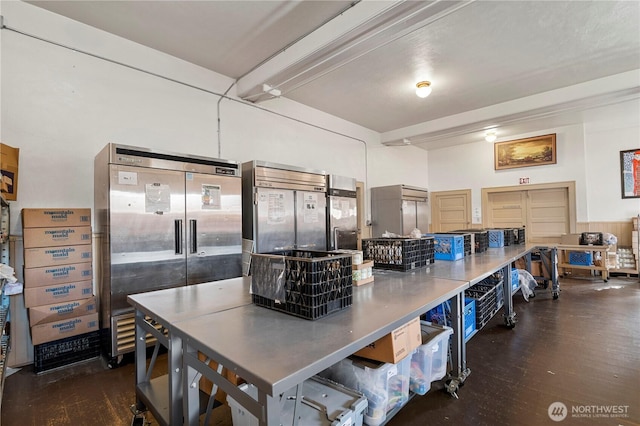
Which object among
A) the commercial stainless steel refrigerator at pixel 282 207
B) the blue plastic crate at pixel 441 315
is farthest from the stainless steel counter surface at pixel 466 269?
the commercial stainless steel refrigerator at pixel 282 207

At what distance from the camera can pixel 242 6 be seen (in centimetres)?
283

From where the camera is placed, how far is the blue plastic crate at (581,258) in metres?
5.96

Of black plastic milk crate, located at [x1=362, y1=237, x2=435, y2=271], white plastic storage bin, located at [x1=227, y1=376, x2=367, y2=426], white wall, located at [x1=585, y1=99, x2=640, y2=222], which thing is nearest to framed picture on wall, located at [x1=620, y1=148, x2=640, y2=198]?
white wall, located at [x1=585, y1=99, x2=640, y2=222]

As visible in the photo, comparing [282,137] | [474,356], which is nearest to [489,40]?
[282,137]

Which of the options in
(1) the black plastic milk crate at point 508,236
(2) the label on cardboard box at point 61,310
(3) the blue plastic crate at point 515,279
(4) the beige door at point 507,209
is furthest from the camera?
(4) the beige door at point 507,209

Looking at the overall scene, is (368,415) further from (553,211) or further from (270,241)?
(553,211)

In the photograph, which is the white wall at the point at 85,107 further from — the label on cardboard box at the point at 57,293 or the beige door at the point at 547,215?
the beige door at the point at 547,215

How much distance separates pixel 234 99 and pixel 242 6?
1519mm

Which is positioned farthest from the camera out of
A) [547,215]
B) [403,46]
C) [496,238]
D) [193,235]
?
[547,215]

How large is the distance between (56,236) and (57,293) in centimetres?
49

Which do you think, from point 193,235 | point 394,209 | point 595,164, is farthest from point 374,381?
point 595,164

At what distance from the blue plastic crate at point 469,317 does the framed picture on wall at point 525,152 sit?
19.1ft

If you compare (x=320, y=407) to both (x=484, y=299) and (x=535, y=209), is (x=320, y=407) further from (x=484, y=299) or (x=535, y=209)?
(x=535, y=209)

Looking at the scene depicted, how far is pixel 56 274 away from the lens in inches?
102
